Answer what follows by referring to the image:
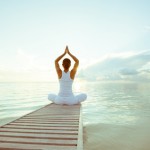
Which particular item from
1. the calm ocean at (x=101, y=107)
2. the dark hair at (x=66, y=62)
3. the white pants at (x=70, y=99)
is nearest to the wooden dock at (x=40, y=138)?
the dark hair at (x=66, y=62)

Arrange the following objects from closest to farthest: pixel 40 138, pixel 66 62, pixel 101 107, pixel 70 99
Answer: pixel 40 138 < pixel 66 62 < pixel 70 99 < pixel 101 107

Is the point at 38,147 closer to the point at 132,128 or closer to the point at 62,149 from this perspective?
the point at 62,149

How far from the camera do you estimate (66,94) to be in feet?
30.3

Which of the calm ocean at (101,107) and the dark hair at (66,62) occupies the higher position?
the dark hair at (66,62)

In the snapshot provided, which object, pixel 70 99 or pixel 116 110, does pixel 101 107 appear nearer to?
pixel 116 110

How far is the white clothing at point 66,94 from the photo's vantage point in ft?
29.5

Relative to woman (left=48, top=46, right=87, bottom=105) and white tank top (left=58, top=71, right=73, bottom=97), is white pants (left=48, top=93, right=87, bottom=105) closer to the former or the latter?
woman (left=48, top=46, right=87, bottom=105)

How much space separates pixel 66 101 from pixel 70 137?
17.5 feet

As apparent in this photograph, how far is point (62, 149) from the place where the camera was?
3439mm

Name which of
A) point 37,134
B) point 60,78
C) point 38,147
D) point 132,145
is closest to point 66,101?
point 60,78

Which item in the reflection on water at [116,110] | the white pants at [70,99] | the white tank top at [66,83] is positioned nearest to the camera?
the white tank top at [66,83]

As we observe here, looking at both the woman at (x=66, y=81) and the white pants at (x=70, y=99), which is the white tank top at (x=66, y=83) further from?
the white pants at (x=70, y=99)

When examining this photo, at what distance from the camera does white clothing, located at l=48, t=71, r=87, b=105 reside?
8.98 metres

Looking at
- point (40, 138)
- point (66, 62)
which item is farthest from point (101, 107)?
point (40, 138)
